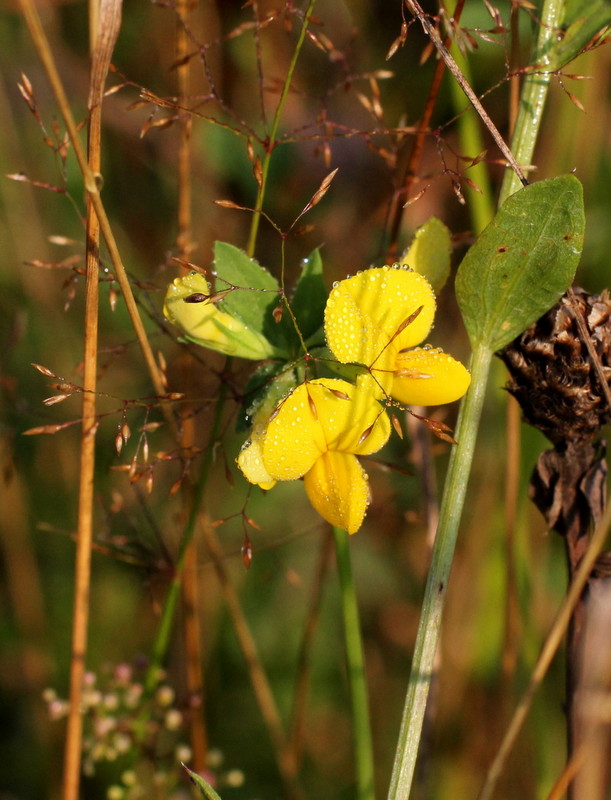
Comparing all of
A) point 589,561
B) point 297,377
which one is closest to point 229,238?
point 297,377

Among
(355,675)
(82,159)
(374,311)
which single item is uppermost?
(82,159)

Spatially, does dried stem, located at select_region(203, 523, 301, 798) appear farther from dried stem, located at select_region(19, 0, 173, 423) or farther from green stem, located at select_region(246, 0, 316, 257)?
green stem, located at select_region(246, 0, 316, 257)

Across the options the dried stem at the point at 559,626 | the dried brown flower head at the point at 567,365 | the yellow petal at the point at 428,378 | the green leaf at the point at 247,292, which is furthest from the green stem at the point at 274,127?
the dried stem at the point at 559,626

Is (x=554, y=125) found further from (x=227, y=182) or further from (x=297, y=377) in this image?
(x=297, y=377)

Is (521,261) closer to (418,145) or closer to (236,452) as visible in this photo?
(418,145)

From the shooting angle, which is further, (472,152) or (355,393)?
(472,152)

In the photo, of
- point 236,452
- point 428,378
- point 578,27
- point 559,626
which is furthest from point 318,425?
point 236,452

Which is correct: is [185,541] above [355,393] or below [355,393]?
below
